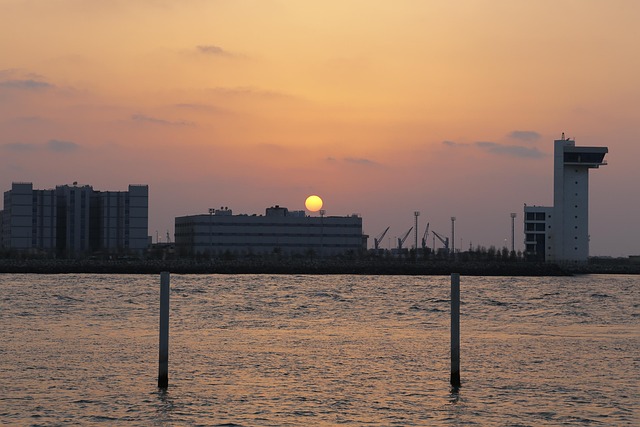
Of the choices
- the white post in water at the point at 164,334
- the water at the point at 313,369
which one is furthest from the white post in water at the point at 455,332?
the white post in water at the point at 164,334

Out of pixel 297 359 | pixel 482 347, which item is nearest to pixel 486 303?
pixel 482 347

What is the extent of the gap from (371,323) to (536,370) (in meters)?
26.0

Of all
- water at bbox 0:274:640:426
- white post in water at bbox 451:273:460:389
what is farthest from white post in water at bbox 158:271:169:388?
white post in water at bbox 451:273:460:389

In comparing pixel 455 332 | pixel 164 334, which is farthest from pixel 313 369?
pixel 164 334

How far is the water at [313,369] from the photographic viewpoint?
29384 millimetres

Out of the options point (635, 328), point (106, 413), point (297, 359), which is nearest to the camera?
point (106, 413)

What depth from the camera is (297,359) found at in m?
42.4

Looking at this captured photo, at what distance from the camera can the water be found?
29.4 meters

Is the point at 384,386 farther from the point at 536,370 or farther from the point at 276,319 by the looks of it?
the point at 276,319

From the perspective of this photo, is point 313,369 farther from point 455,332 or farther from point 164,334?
point 164,334

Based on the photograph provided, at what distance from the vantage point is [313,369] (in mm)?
39062

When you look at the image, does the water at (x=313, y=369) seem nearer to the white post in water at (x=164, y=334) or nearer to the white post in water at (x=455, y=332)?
the white post in water at (x=455, y=332)

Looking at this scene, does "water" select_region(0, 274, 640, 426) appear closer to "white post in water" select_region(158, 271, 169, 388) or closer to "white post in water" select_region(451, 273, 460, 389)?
"white post in water" select_region(451, 273, 460, 389)

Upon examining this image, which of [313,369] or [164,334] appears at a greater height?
[164,334]
